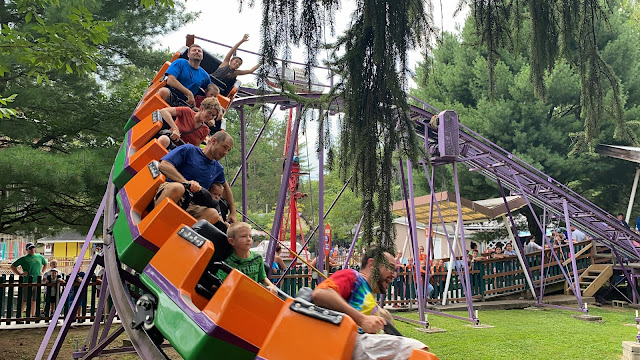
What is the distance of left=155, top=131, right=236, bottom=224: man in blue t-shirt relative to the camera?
12.4ft

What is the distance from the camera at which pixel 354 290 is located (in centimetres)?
320

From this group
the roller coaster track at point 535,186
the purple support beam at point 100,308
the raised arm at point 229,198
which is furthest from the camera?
the roller coaster track at point 535,186

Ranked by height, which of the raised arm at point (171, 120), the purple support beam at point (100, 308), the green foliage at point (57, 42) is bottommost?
the purple support beam at point (100, 308)

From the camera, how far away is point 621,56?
63.1 feet

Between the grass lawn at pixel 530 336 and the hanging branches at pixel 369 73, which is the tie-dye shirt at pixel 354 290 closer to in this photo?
the hanging branches at pixel 369 73

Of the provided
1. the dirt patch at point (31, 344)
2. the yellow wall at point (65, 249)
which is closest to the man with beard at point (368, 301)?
the dirt patch at point (31, 344)

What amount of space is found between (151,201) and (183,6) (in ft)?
28.5

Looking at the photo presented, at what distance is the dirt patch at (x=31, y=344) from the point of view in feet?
Answer: 23.9

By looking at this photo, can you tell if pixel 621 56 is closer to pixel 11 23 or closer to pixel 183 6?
pixel 183 6

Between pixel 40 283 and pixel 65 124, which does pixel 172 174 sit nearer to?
pixel 65 124

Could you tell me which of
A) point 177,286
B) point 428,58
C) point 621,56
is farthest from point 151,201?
point 621,56

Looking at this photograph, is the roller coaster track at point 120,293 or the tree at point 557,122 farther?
the tree at point 557,122

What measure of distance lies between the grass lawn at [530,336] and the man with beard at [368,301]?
4092mm

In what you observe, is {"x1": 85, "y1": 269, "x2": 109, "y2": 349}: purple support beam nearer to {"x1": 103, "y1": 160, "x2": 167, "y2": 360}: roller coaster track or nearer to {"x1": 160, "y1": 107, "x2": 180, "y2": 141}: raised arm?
{"x1": 103, "y1": 160, "x2": 167, "y2": 360}: roller coaster track
